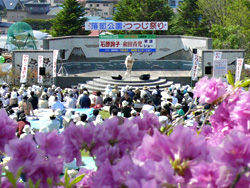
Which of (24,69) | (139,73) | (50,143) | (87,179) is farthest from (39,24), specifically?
(50,143)

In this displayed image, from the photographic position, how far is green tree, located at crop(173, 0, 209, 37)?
4297 cm

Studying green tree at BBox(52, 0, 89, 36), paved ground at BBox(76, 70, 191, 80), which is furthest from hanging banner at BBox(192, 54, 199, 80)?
green tree at BBox(52, 0, 89, 36)

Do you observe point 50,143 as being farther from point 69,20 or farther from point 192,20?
point 192,20

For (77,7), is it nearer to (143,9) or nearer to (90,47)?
(143,9)

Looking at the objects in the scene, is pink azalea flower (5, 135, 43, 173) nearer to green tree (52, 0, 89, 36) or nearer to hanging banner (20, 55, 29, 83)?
hanging banner (20, 55, 29, 83)

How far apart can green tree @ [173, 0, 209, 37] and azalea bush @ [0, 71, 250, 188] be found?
40.9m

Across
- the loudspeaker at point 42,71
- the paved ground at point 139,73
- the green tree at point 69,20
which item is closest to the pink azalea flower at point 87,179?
the loudspeaker at point 42,71

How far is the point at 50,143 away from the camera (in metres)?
2.21

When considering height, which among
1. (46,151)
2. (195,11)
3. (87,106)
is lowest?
(87,106)

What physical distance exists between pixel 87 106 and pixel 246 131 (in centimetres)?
1414

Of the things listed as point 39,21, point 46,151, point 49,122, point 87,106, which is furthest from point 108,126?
point 39,21

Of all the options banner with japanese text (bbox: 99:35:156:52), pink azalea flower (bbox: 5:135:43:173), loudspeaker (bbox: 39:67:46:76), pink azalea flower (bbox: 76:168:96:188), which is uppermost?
banner with japanese text (bbox: 99:35:156:52)

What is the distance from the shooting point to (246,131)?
220 cm

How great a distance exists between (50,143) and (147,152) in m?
0.53
